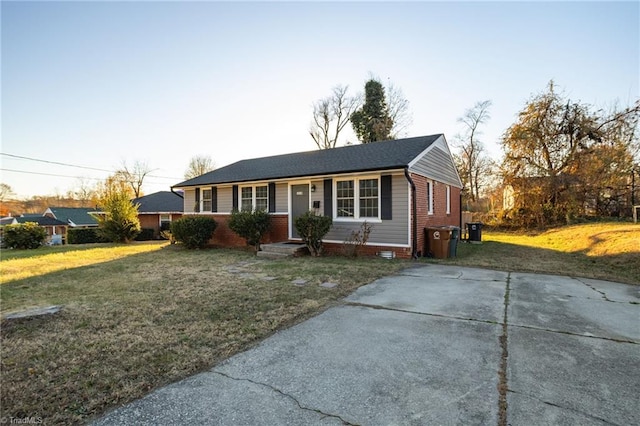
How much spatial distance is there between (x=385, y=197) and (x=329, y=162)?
3.15 metres

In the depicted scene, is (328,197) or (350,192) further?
(328,197)

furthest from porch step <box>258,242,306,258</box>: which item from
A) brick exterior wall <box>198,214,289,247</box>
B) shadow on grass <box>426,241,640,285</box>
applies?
shadow on grass <box>426,241,640,285</box>

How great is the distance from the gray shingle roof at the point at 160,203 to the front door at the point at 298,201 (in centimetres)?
1947

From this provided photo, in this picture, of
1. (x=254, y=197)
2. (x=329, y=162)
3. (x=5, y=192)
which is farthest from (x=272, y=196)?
(x=5, y=192)

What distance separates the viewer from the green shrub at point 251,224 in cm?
1095

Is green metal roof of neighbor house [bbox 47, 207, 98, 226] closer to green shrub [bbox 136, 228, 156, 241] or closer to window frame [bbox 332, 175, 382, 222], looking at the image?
green shrub [bbox 136, 228, 156, 241]

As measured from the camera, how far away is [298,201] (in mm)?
11375

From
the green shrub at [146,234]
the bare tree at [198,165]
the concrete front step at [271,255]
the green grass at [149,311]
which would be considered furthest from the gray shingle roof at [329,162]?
the bare tree at [198,165]

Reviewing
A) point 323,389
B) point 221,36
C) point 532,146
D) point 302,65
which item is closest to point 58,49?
point 221,36

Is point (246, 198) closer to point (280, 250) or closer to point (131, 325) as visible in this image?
point (280, 250)

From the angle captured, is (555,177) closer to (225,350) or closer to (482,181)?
(482,181)

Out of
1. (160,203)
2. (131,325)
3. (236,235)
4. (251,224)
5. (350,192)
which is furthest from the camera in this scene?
(160,203)

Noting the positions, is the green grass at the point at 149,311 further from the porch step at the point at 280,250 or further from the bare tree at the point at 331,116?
the bare tree at the point at 331,116

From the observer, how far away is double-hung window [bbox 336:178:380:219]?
979 centimetres
